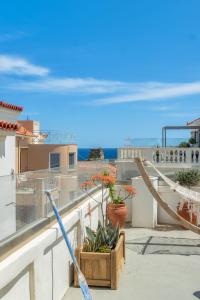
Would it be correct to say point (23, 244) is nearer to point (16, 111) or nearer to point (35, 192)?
point (35, 192)

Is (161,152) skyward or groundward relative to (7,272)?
skyward

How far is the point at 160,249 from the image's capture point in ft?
25.4

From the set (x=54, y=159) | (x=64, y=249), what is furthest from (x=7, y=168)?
(x=54, y=159)

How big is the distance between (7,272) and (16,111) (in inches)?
257

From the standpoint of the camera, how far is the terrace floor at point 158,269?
5531mm

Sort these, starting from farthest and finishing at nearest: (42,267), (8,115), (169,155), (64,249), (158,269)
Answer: (169,155) < (8,115) < (158,269) < (64,249) < (42,267)

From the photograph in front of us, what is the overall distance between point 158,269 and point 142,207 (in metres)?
3.19

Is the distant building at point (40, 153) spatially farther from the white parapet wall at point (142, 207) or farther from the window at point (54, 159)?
the white parapet wall at point (142, 207)

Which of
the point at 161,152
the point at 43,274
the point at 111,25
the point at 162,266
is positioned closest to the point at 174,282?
the point at 162,266

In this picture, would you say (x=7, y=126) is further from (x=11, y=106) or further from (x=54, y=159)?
(x=54, y=159)

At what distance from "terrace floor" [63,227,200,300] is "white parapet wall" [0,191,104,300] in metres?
0.40

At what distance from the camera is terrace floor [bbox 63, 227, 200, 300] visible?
18.1 ft

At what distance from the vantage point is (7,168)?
30.1 feet

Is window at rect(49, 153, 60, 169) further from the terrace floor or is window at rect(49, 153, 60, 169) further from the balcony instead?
the terrace floor
